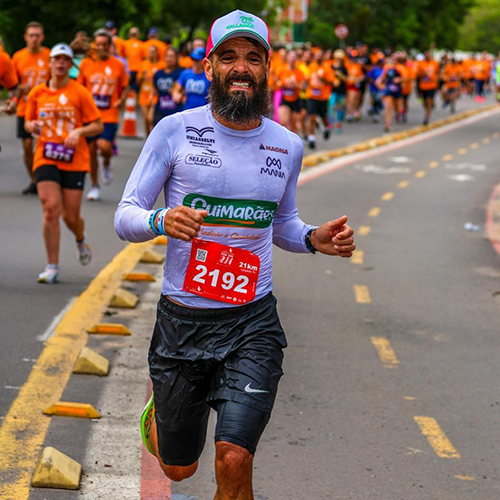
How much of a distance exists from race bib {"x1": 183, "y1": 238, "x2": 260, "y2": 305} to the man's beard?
0.48 m

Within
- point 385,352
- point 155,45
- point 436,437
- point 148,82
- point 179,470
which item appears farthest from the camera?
point 155,45

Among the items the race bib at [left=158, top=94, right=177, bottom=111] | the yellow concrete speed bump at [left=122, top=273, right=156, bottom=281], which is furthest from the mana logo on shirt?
the race bib at [left=158, top=94, right=177, bottom=111]

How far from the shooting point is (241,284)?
14.0 ft

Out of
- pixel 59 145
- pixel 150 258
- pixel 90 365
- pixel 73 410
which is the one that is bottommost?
pixel 150 258

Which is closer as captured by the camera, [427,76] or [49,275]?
[49,275]

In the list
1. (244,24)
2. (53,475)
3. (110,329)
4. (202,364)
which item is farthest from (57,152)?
(202,364)

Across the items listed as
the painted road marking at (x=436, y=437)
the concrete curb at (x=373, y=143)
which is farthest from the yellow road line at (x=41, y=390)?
the concrete curb at (x=373, y=143)

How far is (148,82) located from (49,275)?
37.3 ft

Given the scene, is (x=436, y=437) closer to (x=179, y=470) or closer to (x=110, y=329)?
(x=179, y=470)

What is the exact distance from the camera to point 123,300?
28.7ft

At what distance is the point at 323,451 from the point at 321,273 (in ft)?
16.6

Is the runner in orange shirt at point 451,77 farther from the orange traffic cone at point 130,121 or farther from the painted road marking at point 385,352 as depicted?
the painted road marking at point 385,352

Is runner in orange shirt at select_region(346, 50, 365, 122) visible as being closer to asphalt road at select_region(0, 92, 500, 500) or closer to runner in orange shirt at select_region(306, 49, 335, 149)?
runner in orange shirt at select_region(306, 49, 335, 149)

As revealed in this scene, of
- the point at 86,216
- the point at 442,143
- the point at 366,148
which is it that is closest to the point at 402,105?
the point at 442,143
